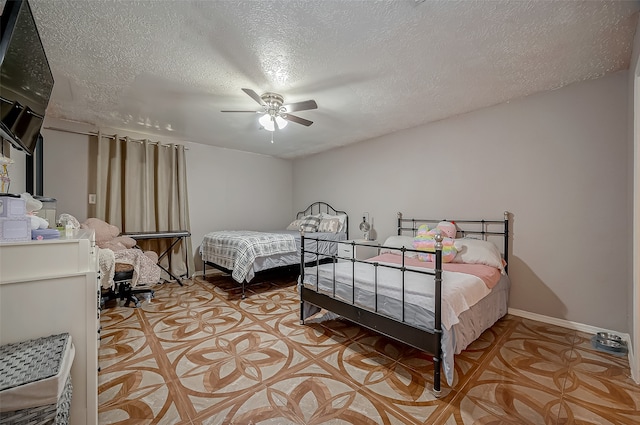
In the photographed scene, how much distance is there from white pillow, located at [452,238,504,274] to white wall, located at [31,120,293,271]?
12.7ft

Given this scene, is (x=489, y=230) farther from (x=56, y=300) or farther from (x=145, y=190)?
(x=145, y=190)

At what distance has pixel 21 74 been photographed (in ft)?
4.48

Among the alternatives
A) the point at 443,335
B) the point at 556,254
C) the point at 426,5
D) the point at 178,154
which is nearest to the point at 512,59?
the point at 426,5

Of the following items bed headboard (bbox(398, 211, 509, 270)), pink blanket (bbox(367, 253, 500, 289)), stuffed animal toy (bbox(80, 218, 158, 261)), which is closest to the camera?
pink blanket (bbox(367, 253, 500, 289))

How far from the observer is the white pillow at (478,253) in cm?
264

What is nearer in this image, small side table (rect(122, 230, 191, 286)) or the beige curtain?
small side table (rect(122, 230, 191, 286))

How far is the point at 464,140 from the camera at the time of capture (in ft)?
10.6

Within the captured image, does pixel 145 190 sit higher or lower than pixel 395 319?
higher

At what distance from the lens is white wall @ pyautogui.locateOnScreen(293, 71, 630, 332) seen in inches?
92.0

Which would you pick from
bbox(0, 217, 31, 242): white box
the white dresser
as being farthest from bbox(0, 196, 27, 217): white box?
the white dresser

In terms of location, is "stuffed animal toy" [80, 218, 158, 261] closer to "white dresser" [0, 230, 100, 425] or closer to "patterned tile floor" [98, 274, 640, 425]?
"patterned tile floor" [98, 274, 640, 425]

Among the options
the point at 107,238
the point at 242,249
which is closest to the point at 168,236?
the point at 107,238

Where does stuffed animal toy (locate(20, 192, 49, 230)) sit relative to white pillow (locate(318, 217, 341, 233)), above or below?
above

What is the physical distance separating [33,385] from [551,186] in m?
3.85
